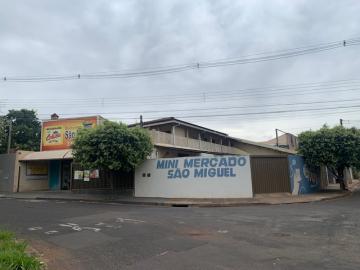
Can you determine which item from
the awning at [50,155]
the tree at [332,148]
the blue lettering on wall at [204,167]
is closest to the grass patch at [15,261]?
the blue lettering on wall at [204,167]

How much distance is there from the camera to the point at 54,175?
3169 cm

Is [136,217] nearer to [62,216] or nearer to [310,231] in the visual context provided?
[62,216]

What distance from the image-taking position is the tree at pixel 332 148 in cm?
2367

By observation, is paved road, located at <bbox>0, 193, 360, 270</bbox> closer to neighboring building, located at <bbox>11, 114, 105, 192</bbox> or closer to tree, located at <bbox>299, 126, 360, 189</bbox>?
tree, located at <bbox>299, 126, 360, 189</bbox>

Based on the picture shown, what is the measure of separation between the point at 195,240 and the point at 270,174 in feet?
45.0

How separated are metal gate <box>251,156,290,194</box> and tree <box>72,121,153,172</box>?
750 cm

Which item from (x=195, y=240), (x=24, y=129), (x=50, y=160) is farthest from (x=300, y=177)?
(x=24, y=129)

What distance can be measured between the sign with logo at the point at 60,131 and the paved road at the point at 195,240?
17.8 metres


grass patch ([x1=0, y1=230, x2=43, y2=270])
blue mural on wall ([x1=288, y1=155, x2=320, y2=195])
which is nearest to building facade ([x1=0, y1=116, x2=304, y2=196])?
blue mural on wall ([x1=288, y1=155, x2=320, y2=195])

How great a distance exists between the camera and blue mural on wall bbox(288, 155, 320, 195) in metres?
22.2

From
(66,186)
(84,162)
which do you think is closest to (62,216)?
(84,162)

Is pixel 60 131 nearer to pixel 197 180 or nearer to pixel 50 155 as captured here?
pixel 50 155

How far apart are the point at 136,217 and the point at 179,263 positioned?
22.0 feet

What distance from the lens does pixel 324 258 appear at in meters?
6.67
